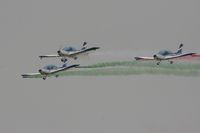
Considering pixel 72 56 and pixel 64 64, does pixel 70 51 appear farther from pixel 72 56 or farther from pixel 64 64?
pixel 64 64

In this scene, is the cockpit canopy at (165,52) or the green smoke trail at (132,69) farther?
the cockpit canopy at (165,52)

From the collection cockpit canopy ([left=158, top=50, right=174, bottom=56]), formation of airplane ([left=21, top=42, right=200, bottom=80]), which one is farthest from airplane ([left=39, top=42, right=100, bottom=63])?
cockpit canopy ([left=158, top=50, right=174, bottom=56])

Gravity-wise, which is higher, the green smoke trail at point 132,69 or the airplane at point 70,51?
the airplane at point 70,51

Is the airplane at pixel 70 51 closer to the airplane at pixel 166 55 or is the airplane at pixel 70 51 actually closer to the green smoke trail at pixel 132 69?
the green smoke trail at pixel 132 69

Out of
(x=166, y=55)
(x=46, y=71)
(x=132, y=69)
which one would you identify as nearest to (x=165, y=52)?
(x=166, y=55)

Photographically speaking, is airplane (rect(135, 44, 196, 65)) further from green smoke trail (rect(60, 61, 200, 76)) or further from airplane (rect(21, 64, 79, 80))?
airplane (rect(21, 64, 79, 80))

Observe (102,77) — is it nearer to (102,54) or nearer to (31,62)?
(102,54)

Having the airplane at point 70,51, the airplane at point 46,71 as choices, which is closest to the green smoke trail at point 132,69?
the airplane at point 46,71

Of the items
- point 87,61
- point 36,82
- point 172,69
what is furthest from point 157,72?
point 36,82
